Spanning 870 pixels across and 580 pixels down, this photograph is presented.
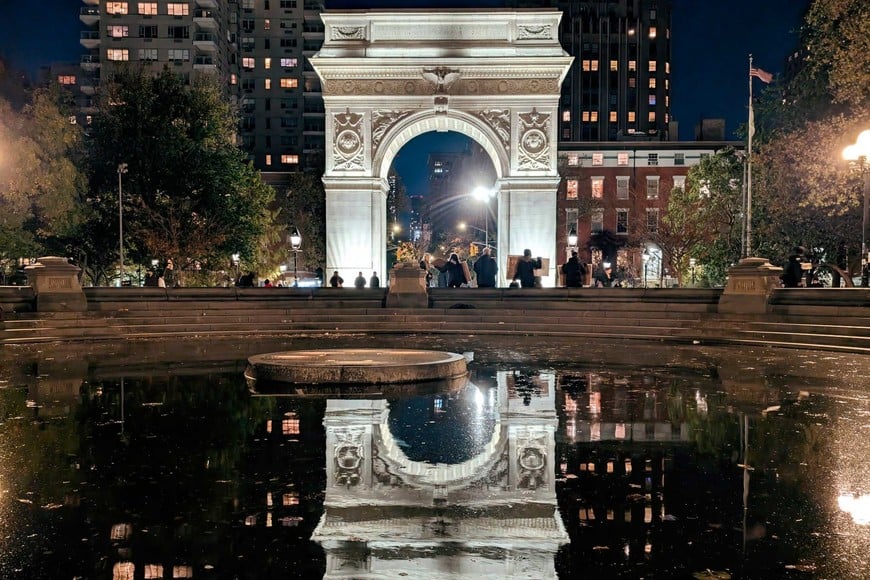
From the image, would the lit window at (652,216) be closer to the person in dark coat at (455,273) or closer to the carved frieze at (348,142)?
the carved frieze at (348,142)

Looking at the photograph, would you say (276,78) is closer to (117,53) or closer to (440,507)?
(117,53)

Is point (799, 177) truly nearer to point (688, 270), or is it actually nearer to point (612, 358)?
point (612, 358)

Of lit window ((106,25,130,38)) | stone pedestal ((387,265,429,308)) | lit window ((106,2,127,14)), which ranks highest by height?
lit window ((106,2,127,14))

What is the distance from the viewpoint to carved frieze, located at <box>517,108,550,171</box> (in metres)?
33.6

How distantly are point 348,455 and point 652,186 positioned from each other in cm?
6323

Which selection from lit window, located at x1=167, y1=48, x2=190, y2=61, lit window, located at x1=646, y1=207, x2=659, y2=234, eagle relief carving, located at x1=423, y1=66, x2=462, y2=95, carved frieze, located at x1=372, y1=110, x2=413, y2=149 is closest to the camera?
eagle relief carving, located at x1=423, y1=66, x2=462, y2=95

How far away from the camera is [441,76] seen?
109ft

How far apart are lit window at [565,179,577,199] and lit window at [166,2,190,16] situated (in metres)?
44.5

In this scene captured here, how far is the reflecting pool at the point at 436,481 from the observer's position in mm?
4113

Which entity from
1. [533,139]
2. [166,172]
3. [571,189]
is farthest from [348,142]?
[571,189]

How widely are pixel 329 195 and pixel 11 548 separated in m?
30.8

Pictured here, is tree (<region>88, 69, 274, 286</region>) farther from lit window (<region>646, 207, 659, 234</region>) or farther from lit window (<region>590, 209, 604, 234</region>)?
lit window (<region>646, 207, 659, 234</region>)

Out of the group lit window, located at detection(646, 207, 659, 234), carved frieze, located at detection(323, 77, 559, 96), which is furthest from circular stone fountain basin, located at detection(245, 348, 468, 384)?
lit window, located at detection(646, 207, 659, 234)

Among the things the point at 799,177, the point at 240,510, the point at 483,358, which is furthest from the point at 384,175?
the point at 240,510
